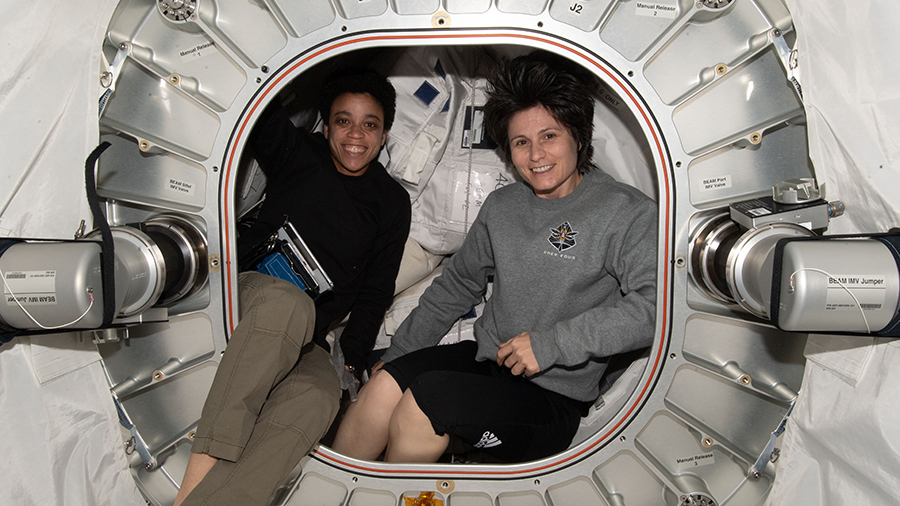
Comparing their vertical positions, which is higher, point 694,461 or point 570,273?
point 570,273

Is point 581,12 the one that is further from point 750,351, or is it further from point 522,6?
point 750,351

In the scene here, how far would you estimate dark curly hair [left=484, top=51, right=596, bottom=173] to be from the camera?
65.7 inches

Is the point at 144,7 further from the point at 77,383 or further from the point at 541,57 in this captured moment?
the point at 541,57

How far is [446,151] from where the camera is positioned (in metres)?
2.28

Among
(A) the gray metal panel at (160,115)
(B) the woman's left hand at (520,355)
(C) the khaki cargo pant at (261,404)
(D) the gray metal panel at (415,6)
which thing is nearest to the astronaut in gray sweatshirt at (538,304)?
(B) the woman's left hand at (520,355)

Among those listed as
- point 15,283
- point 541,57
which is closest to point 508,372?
point 541,57

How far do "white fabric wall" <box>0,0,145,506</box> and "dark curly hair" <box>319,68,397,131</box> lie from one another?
2.56ft

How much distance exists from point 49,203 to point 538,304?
1.35m

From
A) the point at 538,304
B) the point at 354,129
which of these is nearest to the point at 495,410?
the point at 538,304

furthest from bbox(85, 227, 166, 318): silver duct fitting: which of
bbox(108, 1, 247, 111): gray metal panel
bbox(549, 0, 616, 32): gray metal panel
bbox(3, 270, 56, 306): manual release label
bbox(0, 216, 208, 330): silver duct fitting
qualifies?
bbox(549, 0, 616, 32): gray metal panel

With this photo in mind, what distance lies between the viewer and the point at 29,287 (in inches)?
47.6

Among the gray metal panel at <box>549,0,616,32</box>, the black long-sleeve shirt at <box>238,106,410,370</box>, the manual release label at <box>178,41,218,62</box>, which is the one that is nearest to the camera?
the gray metal panel at <box>549,0,616,32</box>

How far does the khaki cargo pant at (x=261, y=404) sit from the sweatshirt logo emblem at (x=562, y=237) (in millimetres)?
747

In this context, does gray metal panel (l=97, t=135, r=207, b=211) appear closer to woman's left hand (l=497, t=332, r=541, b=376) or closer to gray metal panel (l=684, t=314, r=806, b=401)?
woman's left hand (l=497, t=332, r=541, b=376)
